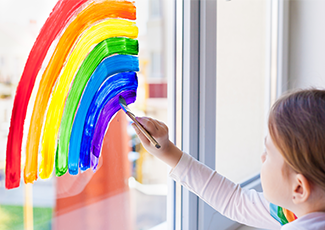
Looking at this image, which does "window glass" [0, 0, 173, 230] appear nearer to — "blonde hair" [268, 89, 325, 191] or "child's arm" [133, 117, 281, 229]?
"child's arm" [133, 117, 281, 229]

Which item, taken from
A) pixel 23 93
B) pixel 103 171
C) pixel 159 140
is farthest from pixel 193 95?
pixel 23 93

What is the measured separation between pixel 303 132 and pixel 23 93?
0.40 m

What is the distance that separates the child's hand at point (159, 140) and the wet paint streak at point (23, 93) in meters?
0.18

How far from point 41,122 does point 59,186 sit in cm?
11

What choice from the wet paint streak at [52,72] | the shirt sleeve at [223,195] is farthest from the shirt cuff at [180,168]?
the wet paint streak at [52,72]

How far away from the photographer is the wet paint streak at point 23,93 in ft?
1.22

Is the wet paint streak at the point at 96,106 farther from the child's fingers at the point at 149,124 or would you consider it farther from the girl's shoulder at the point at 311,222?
the girl's shoulder at the point at 311,222

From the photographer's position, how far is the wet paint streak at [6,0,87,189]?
0.37 m

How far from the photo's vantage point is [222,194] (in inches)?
23.6

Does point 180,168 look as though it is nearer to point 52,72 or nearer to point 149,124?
point 149,124

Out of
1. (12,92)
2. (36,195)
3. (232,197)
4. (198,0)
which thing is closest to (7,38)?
(12,92)

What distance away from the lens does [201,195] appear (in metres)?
0.59

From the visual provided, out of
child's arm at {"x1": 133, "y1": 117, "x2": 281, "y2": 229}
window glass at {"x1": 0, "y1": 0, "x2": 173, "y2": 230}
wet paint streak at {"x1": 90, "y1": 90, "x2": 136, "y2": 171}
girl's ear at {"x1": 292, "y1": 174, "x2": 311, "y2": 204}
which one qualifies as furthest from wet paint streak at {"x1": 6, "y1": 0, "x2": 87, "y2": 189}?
girl's ear at {"x1": 292, "y1": 174, "x2": 311, "y2": 204}

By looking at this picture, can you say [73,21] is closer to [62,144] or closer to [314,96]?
[62,144]
